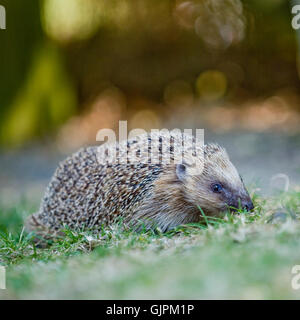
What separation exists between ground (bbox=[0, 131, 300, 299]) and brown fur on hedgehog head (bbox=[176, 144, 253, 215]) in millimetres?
308

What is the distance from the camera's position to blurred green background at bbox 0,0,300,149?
12.6m

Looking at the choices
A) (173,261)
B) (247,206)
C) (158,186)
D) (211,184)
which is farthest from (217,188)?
(173,261)

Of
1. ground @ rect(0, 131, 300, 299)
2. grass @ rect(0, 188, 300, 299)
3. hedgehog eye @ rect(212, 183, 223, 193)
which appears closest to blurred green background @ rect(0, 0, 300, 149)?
hedgehog eye @ rect(212, 183, 223, 193)

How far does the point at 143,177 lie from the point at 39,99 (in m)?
8.26

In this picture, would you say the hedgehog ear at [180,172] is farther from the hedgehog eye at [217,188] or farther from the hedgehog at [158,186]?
the hedgehog eye at [217,188]

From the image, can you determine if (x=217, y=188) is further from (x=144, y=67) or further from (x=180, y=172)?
(x=144, y=67)

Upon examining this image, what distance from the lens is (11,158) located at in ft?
42.1

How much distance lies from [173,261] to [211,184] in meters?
1.71

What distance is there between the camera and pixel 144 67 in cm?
1464

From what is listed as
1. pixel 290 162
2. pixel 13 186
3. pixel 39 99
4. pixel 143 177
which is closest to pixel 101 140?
pixel 39 99
